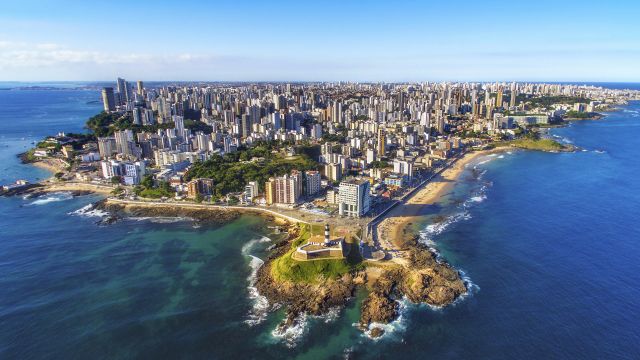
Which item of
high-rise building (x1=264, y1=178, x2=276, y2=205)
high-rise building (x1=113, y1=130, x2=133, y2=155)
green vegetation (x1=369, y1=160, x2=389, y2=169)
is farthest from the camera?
high-rise building (x1=113, y1=130, x2=133, y2=155)

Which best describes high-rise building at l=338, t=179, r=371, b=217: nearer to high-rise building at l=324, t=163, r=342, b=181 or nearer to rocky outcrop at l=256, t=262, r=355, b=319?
rocky outcrop at l=256, t=262, r=355, b=319

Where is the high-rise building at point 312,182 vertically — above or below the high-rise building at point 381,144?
below

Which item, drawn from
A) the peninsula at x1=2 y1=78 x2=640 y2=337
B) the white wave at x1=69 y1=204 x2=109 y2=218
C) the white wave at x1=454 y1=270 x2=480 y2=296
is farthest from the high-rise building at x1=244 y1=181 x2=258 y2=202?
the white wave at x1=454 y1=270 x2=480 y2=296

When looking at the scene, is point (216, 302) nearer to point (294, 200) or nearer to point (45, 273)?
point (45, 273)

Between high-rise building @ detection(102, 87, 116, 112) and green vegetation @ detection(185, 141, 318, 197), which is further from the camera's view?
high-rise building @ detection(102, 87, 116, 112)

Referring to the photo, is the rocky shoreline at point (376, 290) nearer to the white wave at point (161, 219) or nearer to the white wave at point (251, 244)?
the white wave at point (251, 244)

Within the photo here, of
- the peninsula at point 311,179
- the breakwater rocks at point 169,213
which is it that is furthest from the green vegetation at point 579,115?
the breakwater rocks at point 169,213

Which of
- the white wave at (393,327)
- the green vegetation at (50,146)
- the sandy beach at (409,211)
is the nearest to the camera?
the white wave at (393,327)
